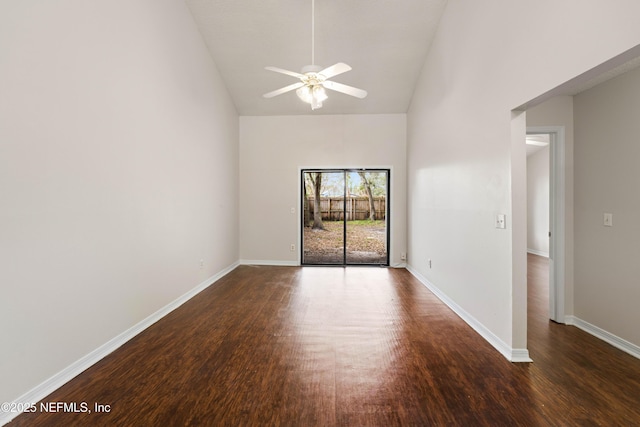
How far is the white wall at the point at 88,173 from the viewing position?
1597 millimetres

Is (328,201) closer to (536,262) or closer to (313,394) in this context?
(313,394)

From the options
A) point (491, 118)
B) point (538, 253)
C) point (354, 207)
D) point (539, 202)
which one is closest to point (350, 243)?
point (354, 207)

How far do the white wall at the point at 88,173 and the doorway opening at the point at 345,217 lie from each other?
8.38ft

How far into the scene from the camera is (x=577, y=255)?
2.71m

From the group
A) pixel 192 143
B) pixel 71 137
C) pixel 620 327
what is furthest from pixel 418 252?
pixel 71 137

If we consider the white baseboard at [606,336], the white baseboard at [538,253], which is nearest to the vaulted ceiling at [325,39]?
the white baseboard at [606,336]

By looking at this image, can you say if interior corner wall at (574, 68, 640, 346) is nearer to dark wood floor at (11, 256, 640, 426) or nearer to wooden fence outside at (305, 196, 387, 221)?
dark wood floor at (11, 256, 640, 426)

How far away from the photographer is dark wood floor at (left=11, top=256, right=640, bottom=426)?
156cm

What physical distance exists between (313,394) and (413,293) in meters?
2.51

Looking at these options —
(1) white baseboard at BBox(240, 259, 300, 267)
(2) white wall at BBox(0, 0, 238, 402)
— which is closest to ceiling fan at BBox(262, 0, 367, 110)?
(2) white wall at BBox(0, 0, 238, 402)

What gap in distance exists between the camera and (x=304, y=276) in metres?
4.71

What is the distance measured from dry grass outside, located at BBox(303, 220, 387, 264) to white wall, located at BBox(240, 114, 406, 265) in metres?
→ 0.24

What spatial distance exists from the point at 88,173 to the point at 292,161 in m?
3.72

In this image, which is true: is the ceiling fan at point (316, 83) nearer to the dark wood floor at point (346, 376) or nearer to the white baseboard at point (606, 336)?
the dark wood floor at point (346, 376)
